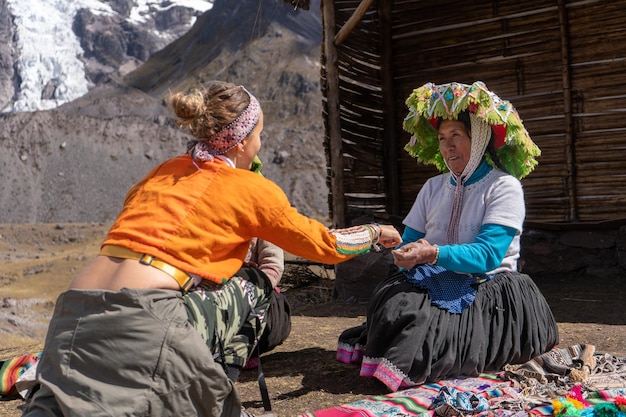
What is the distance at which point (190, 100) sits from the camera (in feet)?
8.70

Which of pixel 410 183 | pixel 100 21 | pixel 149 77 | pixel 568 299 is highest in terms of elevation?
pixel 100 21

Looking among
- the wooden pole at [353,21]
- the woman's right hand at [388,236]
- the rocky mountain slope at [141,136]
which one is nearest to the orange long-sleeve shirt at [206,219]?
the woman's right hand at [388,236]

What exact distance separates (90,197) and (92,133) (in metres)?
4.47

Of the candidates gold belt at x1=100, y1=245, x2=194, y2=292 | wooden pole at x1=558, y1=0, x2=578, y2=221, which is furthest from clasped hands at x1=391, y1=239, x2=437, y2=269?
wooden pole at x1=558, y1=0, x2=578, y2=221

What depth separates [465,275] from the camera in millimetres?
3420

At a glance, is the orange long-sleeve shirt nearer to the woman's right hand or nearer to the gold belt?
the gold belt

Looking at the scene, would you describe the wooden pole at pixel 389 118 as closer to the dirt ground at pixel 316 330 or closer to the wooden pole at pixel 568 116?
the dirt ground at pixel 316 330

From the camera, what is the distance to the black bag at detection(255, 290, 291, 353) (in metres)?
3.92

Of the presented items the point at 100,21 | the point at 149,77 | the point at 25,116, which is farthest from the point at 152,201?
the point at 100,21

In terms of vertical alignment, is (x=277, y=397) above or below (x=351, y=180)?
below

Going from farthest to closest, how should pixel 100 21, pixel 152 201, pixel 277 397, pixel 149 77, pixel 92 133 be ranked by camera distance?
pixel 100 21 → pixel 149 77 → pixel 92 133 → pixel 277 397 → pixel 152 201

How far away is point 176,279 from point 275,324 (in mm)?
1490

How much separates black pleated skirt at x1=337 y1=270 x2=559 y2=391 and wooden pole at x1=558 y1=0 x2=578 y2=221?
3342 mm

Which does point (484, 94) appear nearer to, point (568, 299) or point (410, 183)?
point (568, 299)
